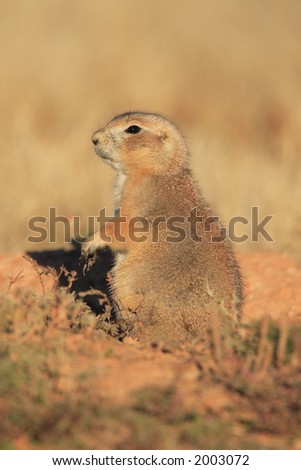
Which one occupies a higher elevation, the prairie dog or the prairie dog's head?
the prairie dog's head

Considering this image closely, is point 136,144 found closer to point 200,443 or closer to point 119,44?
point 200,443

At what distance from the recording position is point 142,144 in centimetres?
699

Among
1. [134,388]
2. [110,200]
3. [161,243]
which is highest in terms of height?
[110,200]

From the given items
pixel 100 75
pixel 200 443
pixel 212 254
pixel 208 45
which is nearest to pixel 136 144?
pixel 212 254

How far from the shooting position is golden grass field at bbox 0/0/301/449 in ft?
13.3

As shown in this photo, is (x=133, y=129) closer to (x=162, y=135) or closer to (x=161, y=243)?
(x=162, y=135)

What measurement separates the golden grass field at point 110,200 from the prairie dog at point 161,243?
1.61 feet

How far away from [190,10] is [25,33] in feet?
17.7

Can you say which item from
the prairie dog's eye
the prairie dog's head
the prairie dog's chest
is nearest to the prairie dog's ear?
the prairie dog's head

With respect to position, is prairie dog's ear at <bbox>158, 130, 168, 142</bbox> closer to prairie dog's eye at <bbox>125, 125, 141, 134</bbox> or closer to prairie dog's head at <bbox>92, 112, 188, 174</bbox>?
prairie dog's head at <bbox>92, 112, 188, 174</bbox>

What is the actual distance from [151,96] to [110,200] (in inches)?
302

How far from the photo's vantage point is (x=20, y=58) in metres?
17.1

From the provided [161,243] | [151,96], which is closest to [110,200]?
[161,243]

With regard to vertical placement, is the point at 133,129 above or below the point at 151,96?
below
